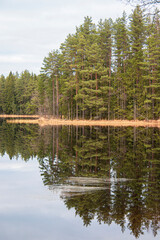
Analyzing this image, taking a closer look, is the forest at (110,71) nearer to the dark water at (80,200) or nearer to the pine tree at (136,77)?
the pine tree at (136,77)

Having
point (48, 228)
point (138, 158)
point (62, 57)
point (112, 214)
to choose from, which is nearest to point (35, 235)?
point (48, 228)

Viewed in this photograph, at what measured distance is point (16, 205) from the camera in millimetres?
6984

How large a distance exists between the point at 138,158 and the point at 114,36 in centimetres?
4218

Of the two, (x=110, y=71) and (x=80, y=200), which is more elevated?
(x=110, y=71)

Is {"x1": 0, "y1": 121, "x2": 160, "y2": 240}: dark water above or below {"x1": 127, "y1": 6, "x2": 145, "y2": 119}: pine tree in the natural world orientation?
below

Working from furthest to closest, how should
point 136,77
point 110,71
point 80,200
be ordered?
point 110,71 → point 136,77 → point 80,200

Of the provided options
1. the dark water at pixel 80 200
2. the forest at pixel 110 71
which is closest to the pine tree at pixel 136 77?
the forest at pixel 110 71

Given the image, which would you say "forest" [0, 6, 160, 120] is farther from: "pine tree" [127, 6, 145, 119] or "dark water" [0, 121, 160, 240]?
"dark water" [0, 121, 160, 240]

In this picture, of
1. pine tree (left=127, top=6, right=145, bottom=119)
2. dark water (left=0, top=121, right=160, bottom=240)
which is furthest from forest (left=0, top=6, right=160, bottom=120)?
dark water (left=0, top=121, right=160, bottom=240)

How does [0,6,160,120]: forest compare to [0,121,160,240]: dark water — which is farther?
[0,6,160,120]: forest

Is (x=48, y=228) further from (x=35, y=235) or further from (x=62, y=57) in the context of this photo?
(x=62, y=57)

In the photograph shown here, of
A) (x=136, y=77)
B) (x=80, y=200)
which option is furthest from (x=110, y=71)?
(x=80, y=200)

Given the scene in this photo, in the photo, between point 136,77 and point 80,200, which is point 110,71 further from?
point 80,200

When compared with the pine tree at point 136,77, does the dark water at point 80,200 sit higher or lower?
lower
